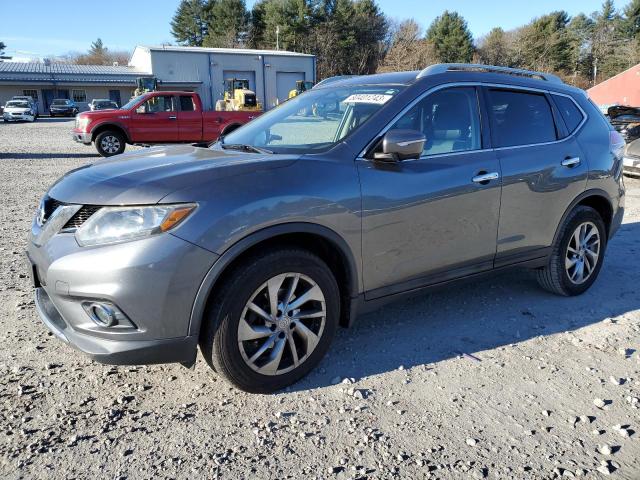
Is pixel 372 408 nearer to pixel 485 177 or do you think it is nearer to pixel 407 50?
pixel 485 177

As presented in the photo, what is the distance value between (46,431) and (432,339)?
2410mm

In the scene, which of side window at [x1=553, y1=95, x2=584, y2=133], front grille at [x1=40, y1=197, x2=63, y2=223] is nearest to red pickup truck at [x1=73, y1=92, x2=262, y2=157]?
side window at [x1=553, y1=95, x2=584, y2=133]

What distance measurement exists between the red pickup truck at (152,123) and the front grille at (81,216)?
1287cm

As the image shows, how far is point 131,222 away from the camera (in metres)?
2.53

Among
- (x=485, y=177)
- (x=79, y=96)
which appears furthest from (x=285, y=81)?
(x=485, y=177)

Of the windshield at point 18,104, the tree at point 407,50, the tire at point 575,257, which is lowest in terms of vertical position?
the tire at point 575,257

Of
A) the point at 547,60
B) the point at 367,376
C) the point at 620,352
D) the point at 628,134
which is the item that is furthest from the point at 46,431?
the point at 547,60

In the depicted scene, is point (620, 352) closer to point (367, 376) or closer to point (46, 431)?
point (367, 376)

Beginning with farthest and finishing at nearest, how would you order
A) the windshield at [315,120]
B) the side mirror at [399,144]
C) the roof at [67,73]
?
the roof at [67,73], the windshield at [315,120], the side mirror at [399,144]

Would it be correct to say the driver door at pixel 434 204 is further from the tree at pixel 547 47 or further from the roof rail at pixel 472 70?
the tree at pixel 547 47

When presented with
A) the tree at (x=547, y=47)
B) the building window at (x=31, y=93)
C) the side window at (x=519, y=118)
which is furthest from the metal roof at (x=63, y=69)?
the side window at (x=519, y=118)

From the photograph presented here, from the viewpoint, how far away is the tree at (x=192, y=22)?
78.9 meters

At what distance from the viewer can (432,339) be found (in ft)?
12.2

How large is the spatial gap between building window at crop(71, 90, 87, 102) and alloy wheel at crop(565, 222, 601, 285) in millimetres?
59443
